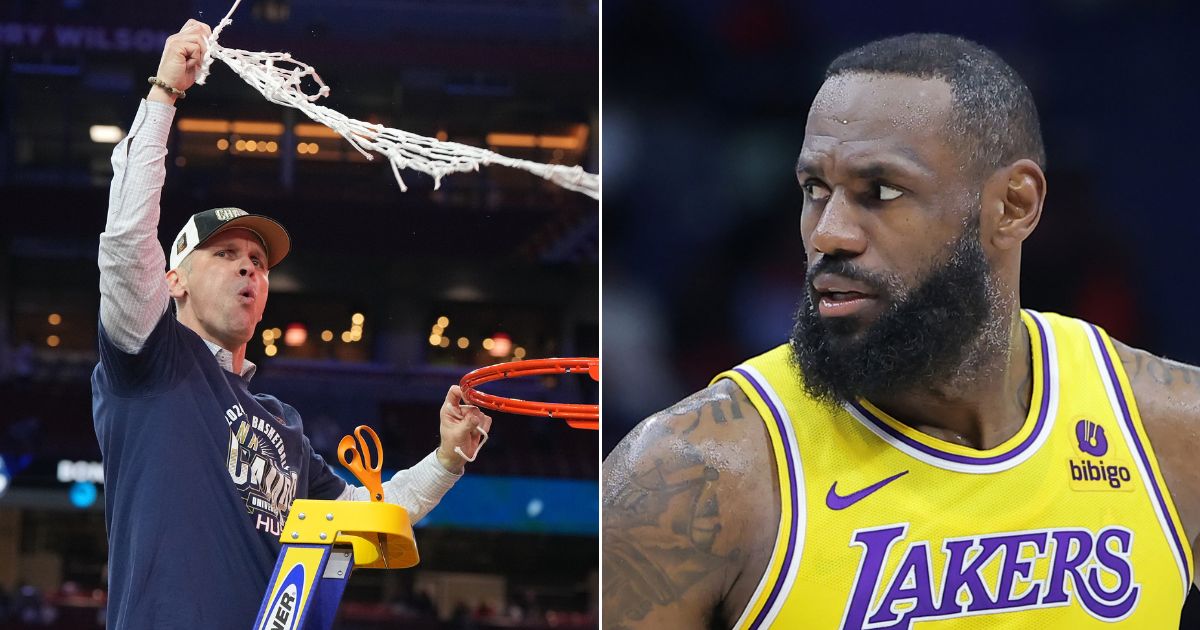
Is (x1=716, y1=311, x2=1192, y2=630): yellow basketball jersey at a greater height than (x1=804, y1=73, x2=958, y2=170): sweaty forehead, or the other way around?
(x1=804, y1=73, x2=958, y2=170): sweaty forehead

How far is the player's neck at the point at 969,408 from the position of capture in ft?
7.03

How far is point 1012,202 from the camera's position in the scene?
2.16 metres

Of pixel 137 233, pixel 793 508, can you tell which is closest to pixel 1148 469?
pixel 793 508

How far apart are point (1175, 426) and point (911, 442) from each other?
49 cm

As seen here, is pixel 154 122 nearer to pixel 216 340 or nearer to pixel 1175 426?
pixel 216 340

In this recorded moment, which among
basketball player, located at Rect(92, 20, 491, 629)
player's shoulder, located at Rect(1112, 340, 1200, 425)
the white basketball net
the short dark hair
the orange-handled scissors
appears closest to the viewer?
the short dark hair

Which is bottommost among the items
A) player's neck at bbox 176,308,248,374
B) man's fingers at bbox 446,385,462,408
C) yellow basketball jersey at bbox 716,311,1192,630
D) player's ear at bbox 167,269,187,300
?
yellow basketball jersey at bbox 716,311,1192,630

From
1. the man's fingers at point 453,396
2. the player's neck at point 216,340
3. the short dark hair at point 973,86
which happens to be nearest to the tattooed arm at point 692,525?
the short dark hair at point 973,86

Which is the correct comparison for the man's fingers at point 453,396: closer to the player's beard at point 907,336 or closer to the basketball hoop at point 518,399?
the basketball hoop at point 518,399

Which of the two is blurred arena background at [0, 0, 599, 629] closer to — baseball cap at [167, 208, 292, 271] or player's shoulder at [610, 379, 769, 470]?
baseball cap at [167, 208, 292, 271]

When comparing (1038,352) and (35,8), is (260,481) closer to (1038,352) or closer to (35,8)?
(35,8)

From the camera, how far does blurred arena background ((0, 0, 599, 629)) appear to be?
2.82m

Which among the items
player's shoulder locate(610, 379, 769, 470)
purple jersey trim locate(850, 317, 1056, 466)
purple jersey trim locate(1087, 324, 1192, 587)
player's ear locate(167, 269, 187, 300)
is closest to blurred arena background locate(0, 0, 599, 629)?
player's ear locate(167, 269, 187, 300)

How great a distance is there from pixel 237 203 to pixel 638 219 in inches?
38.0
